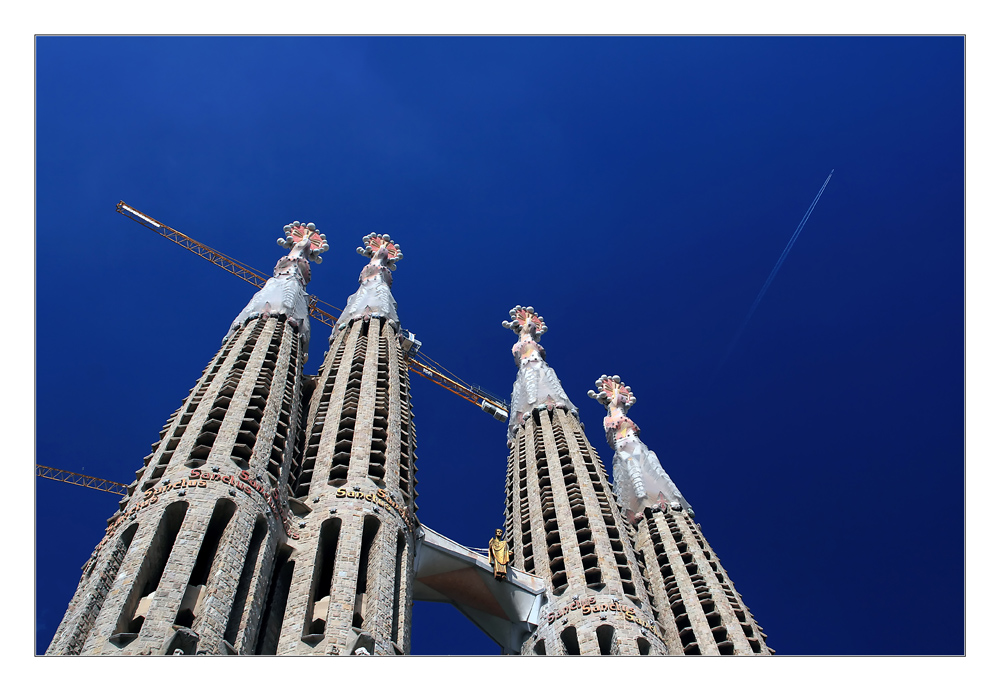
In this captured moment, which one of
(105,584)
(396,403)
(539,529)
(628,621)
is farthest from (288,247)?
(105,584)

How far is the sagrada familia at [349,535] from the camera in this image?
24922 mm

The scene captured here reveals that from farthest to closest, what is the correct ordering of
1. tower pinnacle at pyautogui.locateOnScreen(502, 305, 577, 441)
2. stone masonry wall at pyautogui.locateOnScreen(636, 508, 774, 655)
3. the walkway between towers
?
tower pinnacle at pyautogui.locateOnScreen(502, 305, 577, 441) → stone masonry wall at pyautogui.locateOnScreen(636, 508, 774, 655) → the walkway between towers

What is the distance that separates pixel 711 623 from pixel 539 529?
8.00 m

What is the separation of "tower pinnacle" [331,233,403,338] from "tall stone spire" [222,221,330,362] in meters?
2.98

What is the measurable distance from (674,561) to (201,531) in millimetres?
25152

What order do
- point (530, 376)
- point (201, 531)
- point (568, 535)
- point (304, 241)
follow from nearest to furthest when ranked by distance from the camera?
1. point (201, 531)
2. point (568, 535)
3. point (304, 241)
4. point (530, 376)

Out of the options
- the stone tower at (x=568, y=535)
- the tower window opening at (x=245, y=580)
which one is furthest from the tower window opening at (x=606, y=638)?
the tower window opening at (x=245, y=580)

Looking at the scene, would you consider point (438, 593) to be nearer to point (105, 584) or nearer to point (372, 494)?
point (372, 494)

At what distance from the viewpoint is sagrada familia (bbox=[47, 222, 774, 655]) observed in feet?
81.8

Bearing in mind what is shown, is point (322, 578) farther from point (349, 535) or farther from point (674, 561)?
point (674, 561)

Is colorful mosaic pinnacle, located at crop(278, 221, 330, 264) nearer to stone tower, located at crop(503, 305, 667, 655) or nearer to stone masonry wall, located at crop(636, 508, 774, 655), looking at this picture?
stone tower, located at crop(503, 305, 667, 655)

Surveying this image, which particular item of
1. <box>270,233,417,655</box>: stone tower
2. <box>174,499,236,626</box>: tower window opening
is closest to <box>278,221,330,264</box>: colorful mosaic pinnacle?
<box>270,233,417,655</box>: stone tower

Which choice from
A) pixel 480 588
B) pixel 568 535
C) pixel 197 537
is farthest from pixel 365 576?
pixel 568 535

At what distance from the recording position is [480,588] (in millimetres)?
39062
